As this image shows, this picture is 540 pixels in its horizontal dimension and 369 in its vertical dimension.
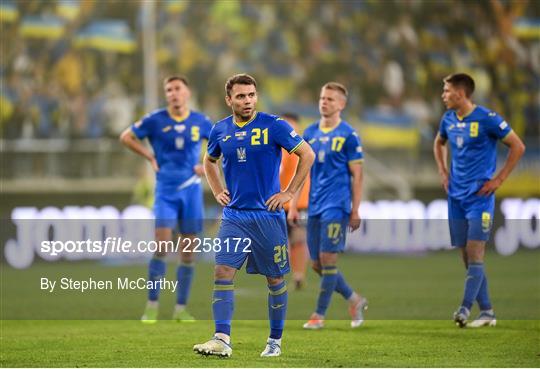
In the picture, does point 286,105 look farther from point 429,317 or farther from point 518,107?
point 429,317

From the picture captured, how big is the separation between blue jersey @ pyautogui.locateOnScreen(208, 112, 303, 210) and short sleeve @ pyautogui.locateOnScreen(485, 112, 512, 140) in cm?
264

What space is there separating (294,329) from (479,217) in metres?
1.88

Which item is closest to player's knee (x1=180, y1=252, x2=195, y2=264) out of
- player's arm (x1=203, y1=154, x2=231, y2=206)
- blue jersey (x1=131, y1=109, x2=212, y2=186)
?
blue jersey (x1=131, y1=109, x2=212, y2=186)

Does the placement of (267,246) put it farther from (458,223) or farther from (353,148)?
(458,223)

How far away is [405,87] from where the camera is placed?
24.5 meters

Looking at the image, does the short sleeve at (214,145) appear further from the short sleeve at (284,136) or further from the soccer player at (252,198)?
the short sleeve at (284,136)

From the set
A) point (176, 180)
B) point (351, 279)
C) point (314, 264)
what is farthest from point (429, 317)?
point (351, 279)

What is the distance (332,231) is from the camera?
9570mm

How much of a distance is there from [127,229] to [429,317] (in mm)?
10598

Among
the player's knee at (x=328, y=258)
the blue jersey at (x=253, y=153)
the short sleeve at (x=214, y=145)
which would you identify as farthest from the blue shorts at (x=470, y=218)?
the short sleeve at (x=214, y=145)

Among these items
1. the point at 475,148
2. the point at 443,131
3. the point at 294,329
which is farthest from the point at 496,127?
the point at 294,329

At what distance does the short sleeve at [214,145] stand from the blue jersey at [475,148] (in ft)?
9.22

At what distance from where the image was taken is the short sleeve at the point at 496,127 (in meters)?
9.45

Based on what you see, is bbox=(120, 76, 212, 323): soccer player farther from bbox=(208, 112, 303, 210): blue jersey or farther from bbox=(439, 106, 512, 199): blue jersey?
bbox=(208, 112, 303, 210): blue jersey
